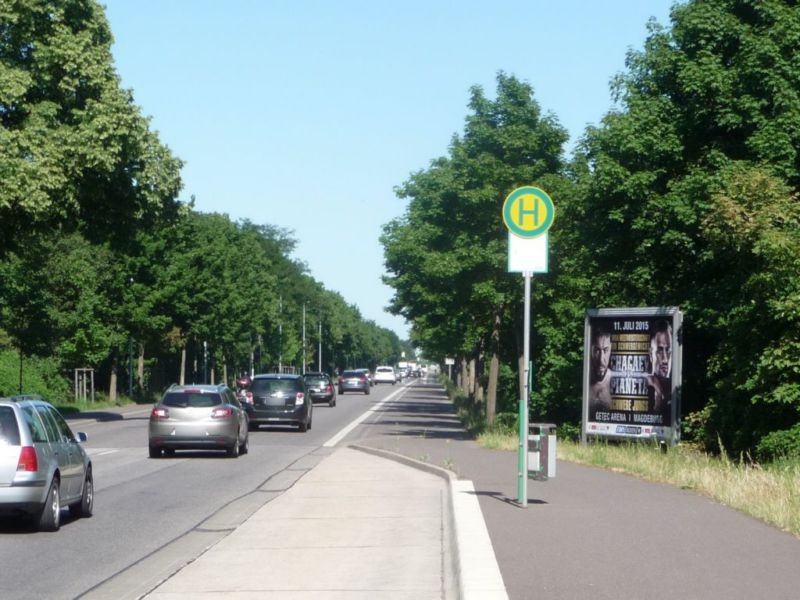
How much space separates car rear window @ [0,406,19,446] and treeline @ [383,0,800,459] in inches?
497

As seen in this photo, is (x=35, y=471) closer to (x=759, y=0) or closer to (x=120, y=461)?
(x=120, y=461)

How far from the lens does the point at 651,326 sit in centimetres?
2577

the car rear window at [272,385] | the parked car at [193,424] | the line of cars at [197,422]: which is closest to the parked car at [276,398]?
the car rear window at [272,385]

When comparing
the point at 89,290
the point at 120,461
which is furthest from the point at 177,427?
the point at 89,290

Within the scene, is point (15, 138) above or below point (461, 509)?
above

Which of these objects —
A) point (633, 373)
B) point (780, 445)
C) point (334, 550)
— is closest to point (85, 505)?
point (334, 550)

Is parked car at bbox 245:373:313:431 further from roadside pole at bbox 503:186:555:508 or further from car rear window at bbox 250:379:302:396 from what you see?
roadside pole at bbox 503:186:555:508

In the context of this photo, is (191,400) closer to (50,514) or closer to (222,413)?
(222,413)

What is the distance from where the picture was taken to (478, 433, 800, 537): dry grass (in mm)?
14125

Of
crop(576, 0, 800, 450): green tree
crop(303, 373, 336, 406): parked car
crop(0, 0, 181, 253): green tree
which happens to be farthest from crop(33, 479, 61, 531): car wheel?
crop(303, 373, 336, 406): parked car

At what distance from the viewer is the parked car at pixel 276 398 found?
37.5 metres

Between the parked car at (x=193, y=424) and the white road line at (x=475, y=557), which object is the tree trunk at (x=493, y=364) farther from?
the white road line at (x=475, y=557)

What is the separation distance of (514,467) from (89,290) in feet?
130

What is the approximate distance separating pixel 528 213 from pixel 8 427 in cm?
616
